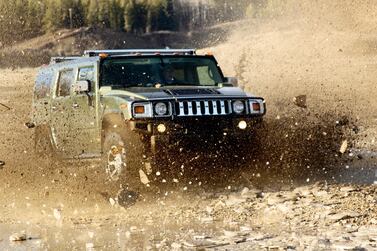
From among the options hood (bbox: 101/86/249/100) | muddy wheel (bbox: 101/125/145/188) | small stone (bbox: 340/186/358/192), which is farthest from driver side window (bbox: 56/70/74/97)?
small stone (bbox: 340/186/358/192)

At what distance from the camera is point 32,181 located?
11.3 meters

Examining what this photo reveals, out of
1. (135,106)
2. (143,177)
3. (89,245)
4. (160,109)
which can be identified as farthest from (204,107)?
(89,245)

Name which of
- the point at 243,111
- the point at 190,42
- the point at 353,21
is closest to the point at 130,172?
the point at 243,111

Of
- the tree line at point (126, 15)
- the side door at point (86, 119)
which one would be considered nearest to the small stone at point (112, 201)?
the side door at point (86, 119)

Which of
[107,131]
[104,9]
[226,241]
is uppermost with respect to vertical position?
[104,9]

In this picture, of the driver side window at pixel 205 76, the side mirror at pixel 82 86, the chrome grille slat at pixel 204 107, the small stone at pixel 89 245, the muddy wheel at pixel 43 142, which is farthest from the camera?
the muddy wheel at pixel 43 142

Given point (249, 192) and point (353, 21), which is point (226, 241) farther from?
point (353, 21)

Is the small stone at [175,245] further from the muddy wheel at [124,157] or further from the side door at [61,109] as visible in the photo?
the side door at [61,109]

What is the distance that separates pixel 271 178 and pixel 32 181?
3.17m

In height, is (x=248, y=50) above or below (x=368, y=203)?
above

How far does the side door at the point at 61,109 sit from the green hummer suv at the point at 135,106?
0.04 ft

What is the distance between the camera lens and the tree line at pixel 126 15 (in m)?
77.6

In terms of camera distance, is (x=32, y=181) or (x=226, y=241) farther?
(x=32, y=181)

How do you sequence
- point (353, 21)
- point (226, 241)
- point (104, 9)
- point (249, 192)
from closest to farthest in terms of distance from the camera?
point (226, 241), point (249, 192), point (353, 21), point (104, 9)
